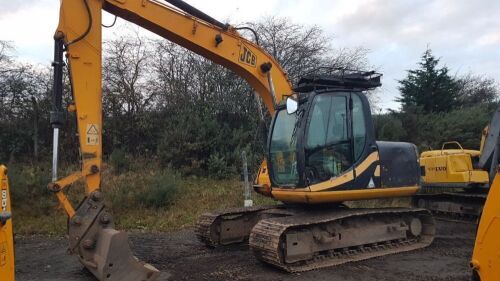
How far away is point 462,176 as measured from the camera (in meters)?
10.2

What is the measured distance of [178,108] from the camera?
1623cm

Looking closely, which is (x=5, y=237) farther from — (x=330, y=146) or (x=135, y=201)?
(x=135, y=201)

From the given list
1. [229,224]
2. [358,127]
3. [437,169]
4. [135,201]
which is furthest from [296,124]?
[135,201]

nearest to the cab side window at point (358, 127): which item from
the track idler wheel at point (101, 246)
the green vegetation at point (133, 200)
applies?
the track idler wheel at point (101, 246)

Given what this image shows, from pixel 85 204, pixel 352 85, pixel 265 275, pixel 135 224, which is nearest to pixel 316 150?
pixel 352 85

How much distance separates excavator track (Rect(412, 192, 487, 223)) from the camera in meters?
10.5

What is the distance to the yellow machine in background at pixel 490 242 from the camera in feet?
11.6

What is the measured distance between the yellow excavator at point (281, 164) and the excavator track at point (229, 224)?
0.02 m

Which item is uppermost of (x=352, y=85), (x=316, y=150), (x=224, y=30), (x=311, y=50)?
(x=311, y=50)

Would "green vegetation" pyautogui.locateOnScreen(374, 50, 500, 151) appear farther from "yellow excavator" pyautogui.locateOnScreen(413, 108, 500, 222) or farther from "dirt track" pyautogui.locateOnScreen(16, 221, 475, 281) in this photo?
"dirt track" pyautogui.locateOnScreen(16, 221, 475, 281)

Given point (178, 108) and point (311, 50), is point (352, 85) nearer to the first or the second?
point (178, 108)

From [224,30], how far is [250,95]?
363 inches

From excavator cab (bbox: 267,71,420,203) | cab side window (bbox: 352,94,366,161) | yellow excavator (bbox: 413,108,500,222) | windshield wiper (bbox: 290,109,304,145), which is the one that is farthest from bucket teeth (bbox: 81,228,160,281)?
yellow excavator (bbox: 413,108,500,222)

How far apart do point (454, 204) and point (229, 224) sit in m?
5.43
